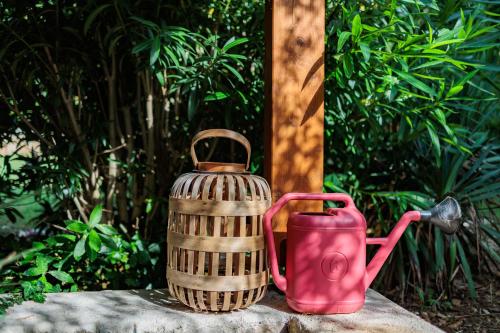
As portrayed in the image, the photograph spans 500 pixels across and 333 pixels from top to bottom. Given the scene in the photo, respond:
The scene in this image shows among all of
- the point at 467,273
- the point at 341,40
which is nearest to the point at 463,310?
the point at 467,273

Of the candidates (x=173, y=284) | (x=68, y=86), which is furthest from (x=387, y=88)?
(x=68, y=86)

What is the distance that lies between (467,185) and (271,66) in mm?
1955

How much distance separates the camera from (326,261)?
6.31 feet

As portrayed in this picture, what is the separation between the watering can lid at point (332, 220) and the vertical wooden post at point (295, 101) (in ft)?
0.85

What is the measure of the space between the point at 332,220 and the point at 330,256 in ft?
0.43

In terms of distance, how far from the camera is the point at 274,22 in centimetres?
221

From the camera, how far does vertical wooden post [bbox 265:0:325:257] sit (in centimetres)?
222

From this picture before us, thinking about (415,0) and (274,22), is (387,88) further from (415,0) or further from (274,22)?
(274,22)

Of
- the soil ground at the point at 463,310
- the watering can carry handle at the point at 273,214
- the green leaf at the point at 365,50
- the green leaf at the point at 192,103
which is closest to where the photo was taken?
the watering can carry handle at the point at 273,214

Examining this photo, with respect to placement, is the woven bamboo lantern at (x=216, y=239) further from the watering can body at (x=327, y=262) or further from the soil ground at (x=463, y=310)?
the soil ground at (x=463, y=310)

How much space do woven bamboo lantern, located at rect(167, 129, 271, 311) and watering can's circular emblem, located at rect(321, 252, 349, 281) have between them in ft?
0.80

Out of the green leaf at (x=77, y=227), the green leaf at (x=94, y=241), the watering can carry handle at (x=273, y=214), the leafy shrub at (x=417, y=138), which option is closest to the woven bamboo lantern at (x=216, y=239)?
the watering can carry handle at (x=273, y=214)

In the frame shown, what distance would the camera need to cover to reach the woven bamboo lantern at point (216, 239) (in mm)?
1911

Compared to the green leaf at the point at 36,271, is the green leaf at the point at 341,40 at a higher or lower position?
higher
